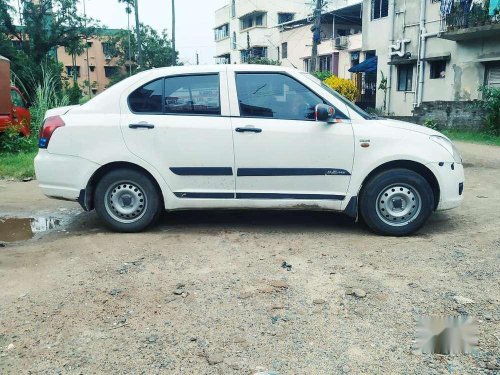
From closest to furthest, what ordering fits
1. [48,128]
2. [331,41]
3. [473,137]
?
[48,128] < [473,137] < [331,41]

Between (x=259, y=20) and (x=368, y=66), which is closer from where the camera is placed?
(x=368, y=66)

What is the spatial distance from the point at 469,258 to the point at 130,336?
305cm

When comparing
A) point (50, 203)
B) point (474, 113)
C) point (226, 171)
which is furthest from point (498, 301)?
point (474, 113)

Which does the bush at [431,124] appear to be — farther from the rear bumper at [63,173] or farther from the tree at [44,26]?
the tree at [44,26]

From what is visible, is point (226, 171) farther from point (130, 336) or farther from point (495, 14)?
point (495, 14)

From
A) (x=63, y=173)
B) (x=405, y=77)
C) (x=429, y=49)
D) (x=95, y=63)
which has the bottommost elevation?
(x=63, y=173)

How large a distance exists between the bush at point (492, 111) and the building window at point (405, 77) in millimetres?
7995

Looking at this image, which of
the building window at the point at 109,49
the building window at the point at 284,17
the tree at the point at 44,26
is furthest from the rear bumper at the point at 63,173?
the building window at the point at 109,49

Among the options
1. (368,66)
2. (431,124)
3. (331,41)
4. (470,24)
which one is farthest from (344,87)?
(331,41)

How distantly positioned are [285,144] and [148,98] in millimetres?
1555

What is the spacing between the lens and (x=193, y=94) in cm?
502

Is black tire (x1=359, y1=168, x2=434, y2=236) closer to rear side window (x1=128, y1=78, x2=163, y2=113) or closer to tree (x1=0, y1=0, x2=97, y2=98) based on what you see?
rear side window (x1=128, y1=78, x2=163, y2=113)

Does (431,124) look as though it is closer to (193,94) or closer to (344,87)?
(344,87)

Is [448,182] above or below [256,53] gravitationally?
below
